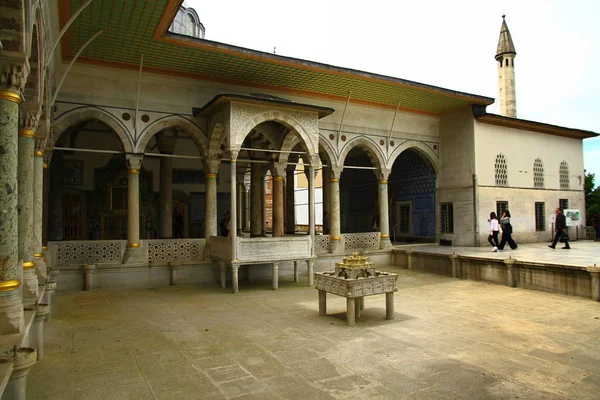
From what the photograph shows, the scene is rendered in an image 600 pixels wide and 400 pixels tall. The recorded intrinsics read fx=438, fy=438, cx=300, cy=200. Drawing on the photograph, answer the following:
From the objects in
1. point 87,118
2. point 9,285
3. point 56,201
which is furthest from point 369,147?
point 9,285

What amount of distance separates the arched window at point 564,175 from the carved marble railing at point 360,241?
855 centimetres

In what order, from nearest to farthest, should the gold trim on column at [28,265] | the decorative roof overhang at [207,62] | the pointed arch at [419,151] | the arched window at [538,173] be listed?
the gold trim on column at [28,265], the decorative roof overhang at [207,62], the pointed arch at [419,151], the arched window at [538,173]

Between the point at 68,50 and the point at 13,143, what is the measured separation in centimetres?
579

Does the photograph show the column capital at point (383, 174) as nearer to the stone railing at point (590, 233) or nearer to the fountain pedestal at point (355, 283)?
the fountain pedestal at point (355, 283)

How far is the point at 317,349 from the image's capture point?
500 centimetres

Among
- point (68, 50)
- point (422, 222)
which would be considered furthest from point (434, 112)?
point (68, 50)

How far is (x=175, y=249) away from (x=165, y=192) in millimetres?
2621

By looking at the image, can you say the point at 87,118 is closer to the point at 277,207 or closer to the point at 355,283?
the point at 277,207

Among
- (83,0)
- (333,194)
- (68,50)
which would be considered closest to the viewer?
(83,0)

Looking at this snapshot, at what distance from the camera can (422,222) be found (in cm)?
1539

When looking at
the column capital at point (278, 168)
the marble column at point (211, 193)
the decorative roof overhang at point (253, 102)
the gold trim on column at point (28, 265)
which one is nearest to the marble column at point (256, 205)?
the column capital at point (278, 168)

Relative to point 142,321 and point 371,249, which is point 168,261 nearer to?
point 142,321

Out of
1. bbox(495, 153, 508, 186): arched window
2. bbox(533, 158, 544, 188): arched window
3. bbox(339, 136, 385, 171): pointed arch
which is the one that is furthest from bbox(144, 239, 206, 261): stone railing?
bbox(533, 158, 544, 188): arched window

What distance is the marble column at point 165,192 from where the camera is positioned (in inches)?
472
